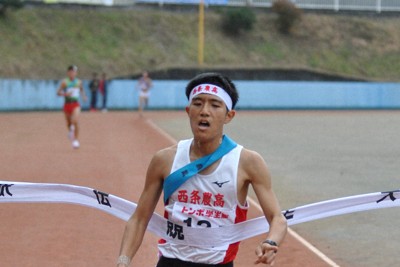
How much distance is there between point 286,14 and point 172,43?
843 cm

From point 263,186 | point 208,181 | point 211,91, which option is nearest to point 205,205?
point 208,181

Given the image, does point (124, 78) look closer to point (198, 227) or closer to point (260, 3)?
point (260, 3)

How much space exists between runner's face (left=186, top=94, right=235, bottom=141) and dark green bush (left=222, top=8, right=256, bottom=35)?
51021 mm

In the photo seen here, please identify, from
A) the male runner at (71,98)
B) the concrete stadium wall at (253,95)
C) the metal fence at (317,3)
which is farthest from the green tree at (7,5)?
the male runner at (71,98)

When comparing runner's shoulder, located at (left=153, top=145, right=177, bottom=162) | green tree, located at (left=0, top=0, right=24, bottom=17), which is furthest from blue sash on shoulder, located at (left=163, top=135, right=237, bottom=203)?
green tree, located at (left=0, top=0, right=24, bottom=17)

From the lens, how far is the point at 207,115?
421 centimetres

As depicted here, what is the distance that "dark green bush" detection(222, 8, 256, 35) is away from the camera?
54.9 metres

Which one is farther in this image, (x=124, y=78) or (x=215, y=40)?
(x=215, y=40)

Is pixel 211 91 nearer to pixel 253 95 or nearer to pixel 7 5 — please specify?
pixel 253 95

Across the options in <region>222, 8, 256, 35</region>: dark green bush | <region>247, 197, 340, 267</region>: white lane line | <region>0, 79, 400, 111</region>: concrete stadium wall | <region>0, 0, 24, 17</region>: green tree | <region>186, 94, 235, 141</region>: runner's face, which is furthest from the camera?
<region>222, 8, 256, 35</region>: dark green bush

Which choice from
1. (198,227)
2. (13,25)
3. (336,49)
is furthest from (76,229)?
(336,49)

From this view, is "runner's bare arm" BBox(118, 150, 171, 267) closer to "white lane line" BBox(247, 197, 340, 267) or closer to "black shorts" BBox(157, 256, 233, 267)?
"black shorts" BBox(157, 256, 233, 267)

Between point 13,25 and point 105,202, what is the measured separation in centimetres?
4576

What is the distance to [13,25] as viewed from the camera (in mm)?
49562
